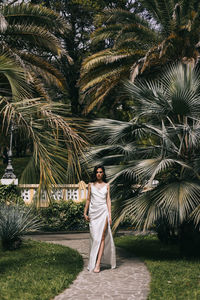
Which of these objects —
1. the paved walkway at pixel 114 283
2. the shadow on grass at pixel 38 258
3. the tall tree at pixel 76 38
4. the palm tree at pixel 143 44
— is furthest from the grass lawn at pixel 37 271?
the tall tree at pixel 76 38

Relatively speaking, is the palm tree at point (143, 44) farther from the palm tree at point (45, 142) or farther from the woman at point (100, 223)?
the palm tree at point (45, 142)

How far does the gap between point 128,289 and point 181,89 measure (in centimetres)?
421

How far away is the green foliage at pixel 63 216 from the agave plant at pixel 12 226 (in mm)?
4028

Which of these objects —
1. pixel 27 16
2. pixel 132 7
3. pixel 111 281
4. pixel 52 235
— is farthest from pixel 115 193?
pixel 132 7

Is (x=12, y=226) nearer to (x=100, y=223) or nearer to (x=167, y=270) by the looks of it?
(x=100, y=223)

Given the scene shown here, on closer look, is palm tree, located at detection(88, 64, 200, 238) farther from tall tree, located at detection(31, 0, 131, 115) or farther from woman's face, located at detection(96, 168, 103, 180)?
tall tree, located at detection(31, 0, 131, 115)

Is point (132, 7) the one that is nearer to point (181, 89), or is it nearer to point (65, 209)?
point (65, 209)

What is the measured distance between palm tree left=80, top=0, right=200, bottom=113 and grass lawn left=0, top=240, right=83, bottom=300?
21.8 ft

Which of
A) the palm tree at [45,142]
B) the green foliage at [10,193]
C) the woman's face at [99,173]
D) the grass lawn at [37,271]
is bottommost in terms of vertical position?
the grass lawn at [37,271]

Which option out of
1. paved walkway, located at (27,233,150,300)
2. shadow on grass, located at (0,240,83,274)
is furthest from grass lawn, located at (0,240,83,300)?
paved walkway, located at (27,233,150,300)

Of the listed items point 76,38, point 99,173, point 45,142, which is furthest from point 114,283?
point 76,38

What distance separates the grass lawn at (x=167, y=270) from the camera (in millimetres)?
6320

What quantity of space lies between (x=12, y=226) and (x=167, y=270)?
12.8 feet

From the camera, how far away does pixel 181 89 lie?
346 inches
